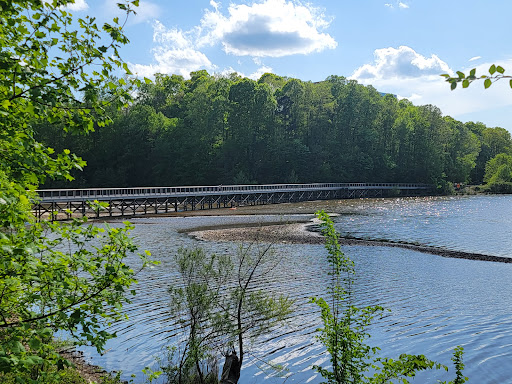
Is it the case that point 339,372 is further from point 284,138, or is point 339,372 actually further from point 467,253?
point 284,138

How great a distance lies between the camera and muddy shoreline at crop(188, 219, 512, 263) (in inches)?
969

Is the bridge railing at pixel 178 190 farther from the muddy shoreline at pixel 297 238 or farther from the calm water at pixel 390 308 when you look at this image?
the calm water at pixel 390 308

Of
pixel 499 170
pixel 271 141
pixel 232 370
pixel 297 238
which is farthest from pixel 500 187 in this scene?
pixel 232 370

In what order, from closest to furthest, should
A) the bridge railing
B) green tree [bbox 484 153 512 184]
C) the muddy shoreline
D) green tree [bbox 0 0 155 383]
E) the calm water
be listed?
1. green tree [bbox 0 0 155 383]
2. the calm water
3. the muddy shoreline
4. the bridge railing
5. green tree [bbox 484 153 512 184]

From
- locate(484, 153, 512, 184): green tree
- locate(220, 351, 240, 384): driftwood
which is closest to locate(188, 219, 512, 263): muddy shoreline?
locate(220, 351, 240, 384): driftwood

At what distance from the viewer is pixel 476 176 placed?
350 feet

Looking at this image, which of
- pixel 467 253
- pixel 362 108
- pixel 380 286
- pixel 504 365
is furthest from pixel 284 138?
pixel 504 365

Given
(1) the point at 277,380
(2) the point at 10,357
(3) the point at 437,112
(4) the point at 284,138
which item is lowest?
(1) the point at 277,380

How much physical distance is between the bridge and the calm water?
1780cm

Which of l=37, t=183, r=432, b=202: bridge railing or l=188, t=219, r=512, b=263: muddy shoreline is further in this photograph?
l=37, t=183, r=432, b=202: bridge railing

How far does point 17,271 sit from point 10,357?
0.80 m

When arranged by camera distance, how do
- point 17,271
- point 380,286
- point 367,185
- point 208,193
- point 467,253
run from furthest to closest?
point 367,185 → point 208,193 → point 467,253 → point 380,286 → point 17,271

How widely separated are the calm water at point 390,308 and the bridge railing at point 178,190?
15.6m

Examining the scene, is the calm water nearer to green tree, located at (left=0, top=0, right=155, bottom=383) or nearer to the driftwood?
the driftwood
